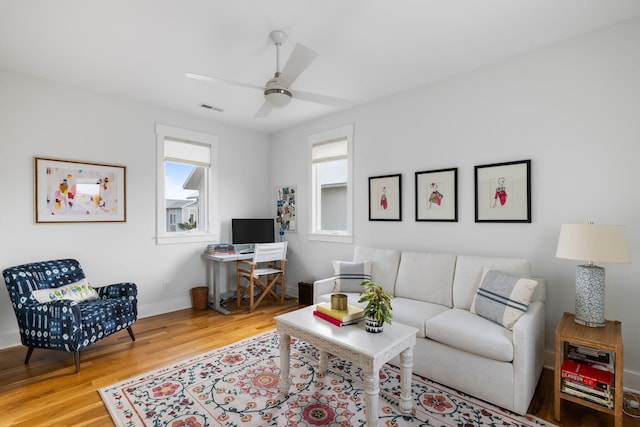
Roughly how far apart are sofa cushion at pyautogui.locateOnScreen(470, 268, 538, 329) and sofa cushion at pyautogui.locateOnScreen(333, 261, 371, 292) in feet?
3.71

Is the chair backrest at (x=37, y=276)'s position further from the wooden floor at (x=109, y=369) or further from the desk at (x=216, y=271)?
the desk at (x=216, y=271)

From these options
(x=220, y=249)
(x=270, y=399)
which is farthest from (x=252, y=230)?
(x=270, y=399)

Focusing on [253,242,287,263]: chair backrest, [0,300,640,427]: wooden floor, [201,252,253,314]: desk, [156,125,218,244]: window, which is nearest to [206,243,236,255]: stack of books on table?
[201,252,253,314]: desk

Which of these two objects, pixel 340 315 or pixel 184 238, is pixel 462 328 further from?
pixel 184 238

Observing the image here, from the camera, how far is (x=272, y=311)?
4.25 m

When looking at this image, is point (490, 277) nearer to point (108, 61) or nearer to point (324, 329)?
point (324, 329)

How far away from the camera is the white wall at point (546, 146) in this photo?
91.5 inches

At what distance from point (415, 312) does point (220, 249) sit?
9.64ft

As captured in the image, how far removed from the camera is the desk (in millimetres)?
4190

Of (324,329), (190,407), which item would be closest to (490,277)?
(324,329)

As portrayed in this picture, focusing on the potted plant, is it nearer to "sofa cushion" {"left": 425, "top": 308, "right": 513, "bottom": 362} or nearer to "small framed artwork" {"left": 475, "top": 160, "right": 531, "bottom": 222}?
"sofa cushion" {"left": 425, "top": 308, "right": 513, "bottom": 362}

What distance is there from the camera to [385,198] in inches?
149

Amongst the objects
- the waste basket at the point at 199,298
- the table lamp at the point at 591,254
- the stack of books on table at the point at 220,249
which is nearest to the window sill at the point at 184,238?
the stack of books on table at the point at 220,249

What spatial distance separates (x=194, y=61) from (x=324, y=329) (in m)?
2.59
